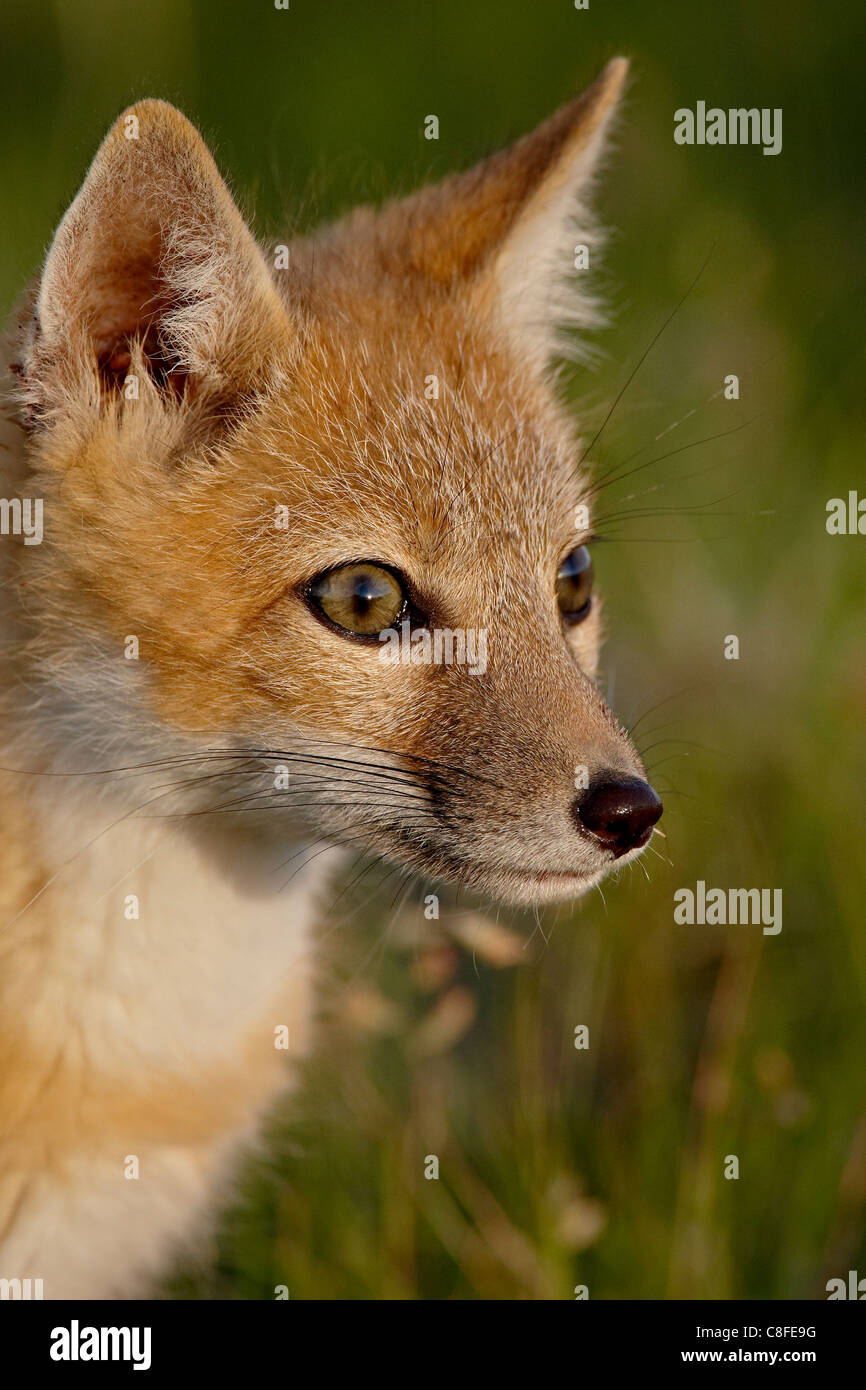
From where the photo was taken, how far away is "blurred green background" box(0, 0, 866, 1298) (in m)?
3.29

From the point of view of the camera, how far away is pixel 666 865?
3947mm

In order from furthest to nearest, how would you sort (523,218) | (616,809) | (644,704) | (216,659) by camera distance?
(644,704), (523,218), (216,659), (616,809)

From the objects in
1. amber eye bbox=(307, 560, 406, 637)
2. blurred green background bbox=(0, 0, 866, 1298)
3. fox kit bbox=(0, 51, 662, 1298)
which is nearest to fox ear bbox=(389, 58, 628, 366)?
fox kit bbox=(0, 51, 662, 1298)

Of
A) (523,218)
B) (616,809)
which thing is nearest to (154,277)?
(523,218)

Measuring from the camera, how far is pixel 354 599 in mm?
2541

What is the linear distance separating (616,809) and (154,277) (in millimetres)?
1346

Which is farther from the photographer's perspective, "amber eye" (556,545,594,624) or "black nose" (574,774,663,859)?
"amber eye" (556,545,594,624)

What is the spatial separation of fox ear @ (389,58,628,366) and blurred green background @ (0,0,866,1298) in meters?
0.49

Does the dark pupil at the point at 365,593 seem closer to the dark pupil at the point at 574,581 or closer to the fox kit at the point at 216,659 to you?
the fox kit at the point at 216,659

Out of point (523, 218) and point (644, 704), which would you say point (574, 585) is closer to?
point (523, 218)

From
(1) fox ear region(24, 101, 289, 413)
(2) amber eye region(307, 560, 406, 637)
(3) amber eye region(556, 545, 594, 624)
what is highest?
(1) fox ear region(24, 101, 289, 413)

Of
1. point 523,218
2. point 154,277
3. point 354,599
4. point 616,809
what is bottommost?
point 616,809

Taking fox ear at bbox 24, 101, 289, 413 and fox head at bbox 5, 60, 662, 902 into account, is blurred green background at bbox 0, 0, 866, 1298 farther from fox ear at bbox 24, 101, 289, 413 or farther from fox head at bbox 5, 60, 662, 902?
fox head at bbox 5, 60, 662, 902

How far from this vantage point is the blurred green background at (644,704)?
329 cm
